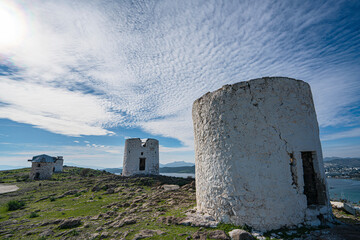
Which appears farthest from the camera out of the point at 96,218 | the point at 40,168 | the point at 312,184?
the point at 40,168

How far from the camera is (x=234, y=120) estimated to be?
6.00 metres

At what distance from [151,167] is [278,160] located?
1654 cm

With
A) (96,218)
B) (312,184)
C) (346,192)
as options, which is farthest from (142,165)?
(346,192)

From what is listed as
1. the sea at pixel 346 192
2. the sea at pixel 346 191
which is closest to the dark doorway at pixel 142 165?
the sea at pixel 346 191

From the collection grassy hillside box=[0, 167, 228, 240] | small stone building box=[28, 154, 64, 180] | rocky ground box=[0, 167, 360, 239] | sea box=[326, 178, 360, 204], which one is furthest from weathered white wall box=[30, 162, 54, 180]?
sea box=[326, 178, 360, 204]

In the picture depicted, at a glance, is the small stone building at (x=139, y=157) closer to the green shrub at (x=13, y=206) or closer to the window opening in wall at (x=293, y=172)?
the green shrub at (x=13, y=206)

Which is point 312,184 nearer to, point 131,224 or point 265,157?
point 265,157

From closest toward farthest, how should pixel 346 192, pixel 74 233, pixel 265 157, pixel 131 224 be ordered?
pixel 265 157 → pixel 74 233 → pixel 131 224 → pixel 346 192

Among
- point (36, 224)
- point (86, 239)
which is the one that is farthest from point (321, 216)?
point (36, 224)

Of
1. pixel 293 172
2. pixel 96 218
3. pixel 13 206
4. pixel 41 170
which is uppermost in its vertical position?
pixel 293 172

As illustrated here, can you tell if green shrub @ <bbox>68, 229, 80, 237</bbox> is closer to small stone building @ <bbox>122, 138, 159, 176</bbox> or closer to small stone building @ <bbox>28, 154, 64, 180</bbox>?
small stone building @ <bbox>122, 138, 159, 176</bbox>

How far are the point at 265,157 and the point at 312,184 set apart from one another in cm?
249

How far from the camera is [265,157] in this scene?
5.51 m

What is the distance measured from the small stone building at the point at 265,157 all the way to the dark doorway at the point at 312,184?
0.03 metres
